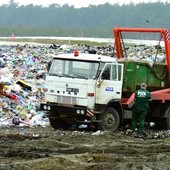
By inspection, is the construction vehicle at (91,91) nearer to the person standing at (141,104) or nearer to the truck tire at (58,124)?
the truck tire at (58,124)

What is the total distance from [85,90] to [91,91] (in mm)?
170

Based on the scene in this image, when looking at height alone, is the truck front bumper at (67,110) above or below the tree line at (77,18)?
below

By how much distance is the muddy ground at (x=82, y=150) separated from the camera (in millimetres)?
11773

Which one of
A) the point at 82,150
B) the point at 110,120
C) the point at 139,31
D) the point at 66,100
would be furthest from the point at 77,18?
the point at 82,150

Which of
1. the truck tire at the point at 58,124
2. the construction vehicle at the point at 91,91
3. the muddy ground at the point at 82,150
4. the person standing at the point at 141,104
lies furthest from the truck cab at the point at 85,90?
the person standing at the point at 141,104

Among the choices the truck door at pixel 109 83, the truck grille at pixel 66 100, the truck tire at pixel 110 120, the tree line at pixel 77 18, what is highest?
the tree line at pixel 77 18

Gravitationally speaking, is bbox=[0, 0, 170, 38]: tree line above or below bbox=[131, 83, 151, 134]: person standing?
above

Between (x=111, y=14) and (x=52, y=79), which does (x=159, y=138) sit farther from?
(x=111, y=14)

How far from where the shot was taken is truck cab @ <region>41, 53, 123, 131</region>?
18578 millimetres

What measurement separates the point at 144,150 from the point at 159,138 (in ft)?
10.7

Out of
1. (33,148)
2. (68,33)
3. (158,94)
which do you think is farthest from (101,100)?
(68,33)

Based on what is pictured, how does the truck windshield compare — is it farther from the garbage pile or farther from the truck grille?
the garbage pile

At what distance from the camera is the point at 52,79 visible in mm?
18938

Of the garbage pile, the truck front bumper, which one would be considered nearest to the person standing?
the truck front bumper
